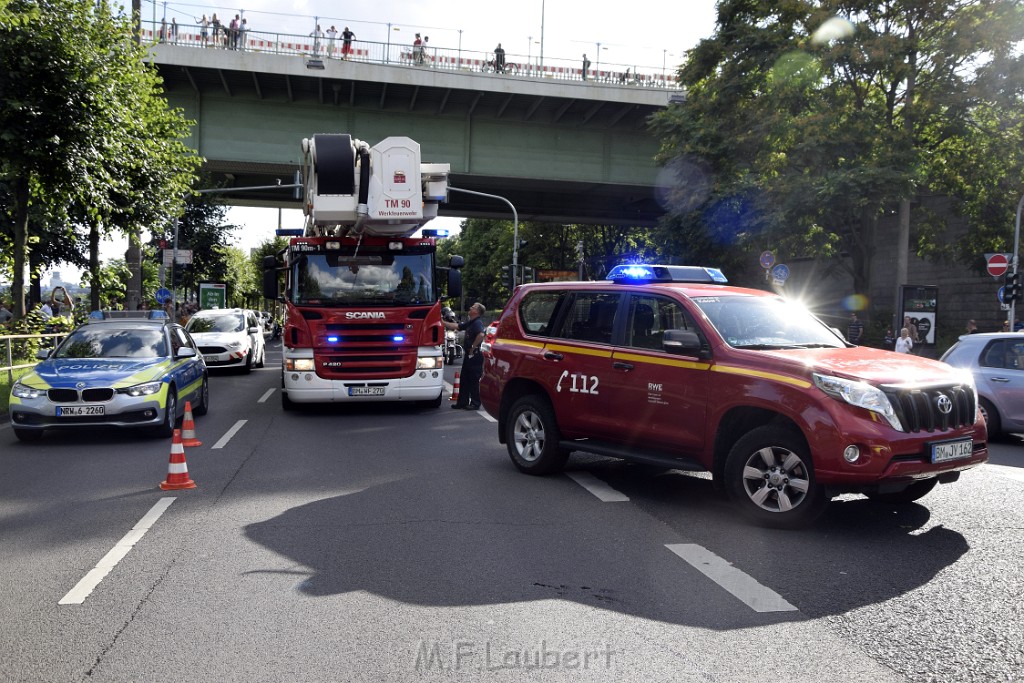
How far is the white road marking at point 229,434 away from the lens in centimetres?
1131

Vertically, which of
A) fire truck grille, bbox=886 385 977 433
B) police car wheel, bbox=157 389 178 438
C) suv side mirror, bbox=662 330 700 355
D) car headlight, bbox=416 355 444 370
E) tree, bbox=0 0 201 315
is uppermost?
tree, bbox=0 0 201 315

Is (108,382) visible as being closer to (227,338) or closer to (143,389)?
(143,389)

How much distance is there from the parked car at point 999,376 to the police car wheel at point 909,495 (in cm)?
522

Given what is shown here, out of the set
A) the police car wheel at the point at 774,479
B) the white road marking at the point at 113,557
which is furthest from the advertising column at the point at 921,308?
the white road marking at the point at 113,557

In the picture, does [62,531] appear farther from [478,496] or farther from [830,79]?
[830,79]

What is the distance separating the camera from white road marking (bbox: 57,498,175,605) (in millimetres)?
5203

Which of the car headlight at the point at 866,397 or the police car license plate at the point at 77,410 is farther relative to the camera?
the police car license plate at the point at 77,410

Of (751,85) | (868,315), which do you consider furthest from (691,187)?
(868,315)

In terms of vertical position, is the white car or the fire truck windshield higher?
the fire truck windshield

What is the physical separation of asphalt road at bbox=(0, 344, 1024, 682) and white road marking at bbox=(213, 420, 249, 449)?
1.88 m

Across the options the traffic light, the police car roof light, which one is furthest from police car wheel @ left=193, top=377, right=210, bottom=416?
the traffic light

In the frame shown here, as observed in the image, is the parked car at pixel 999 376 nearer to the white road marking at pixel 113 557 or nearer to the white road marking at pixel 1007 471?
the white road marking at pixel 1007 471

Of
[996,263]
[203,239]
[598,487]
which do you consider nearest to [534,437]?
[598,487]

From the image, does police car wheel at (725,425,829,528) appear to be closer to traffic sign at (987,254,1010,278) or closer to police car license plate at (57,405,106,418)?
police car license plate at (57,405,106,418)
